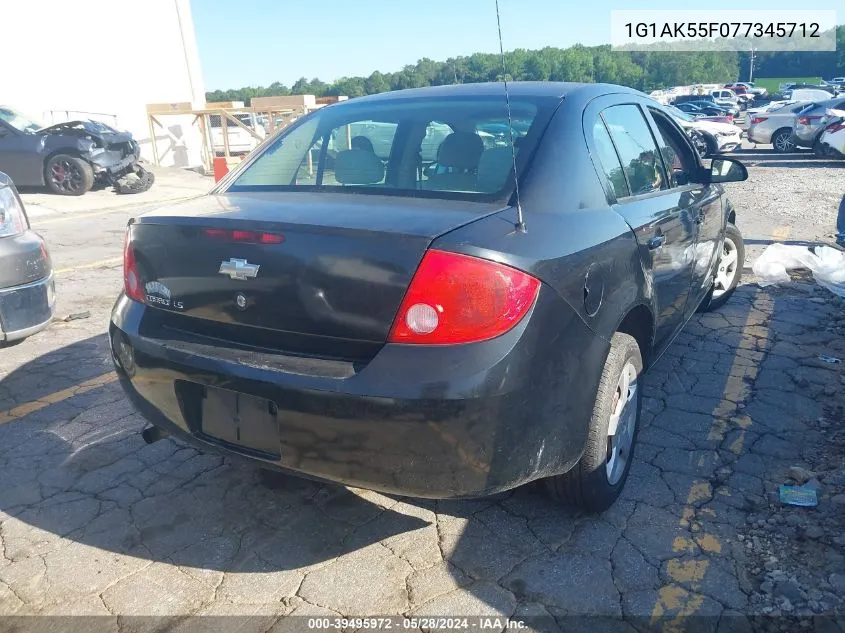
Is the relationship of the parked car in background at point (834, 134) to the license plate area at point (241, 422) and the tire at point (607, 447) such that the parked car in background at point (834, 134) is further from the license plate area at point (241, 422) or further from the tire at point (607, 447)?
the license plate area at point (241, 422)

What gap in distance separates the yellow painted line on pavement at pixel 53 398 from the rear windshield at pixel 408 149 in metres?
1.87

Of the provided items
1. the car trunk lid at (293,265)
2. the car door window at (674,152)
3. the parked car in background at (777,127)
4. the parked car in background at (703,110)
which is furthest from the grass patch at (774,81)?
the car trunk lid at (293,265)

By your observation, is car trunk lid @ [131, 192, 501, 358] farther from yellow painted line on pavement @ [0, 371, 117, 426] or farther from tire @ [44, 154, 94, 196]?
tire @ [44, 154, 94, 196]

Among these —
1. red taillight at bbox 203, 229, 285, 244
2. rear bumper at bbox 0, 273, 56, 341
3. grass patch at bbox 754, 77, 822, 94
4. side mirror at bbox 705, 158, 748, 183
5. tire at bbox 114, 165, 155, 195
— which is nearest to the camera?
red taillight at bbox 203, 229, 285, 244

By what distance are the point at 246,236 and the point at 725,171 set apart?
312 cm

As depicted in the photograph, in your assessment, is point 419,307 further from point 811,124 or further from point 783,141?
point 783,141

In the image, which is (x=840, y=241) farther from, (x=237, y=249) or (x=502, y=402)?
(x=237, y=249)

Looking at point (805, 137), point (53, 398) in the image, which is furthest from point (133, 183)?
point (805, 137)

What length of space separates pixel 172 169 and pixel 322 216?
721 inches

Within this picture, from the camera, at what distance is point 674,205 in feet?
10.7

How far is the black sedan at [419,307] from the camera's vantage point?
193 cm

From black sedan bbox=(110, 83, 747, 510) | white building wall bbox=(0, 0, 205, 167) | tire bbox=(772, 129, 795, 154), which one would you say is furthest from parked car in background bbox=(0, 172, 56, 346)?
tire bbox=(772, 129, 795, 154)

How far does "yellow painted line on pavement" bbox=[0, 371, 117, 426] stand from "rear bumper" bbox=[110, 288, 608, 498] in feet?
6.52

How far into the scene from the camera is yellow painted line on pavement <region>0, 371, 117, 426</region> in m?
3.63
